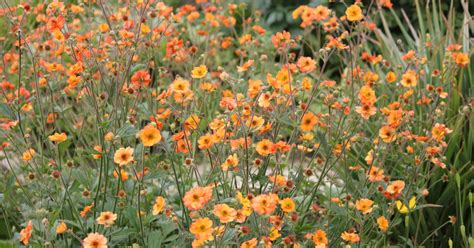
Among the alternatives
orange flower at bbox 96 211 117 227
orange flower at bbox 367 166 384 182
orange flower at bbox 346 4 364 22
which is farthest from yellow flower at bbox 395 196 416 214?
orange flower at bbox 96 211 117 227

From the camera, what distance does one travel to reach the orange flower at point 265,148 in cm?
204

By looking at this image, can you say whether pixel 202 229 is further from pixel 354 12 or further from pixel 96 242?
pixel 354 12

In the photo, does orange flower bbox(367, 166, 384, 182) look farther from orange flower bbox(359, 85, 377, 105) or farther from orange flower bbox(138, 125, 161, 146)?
orange flower bbox(138, 125, 161, 146)

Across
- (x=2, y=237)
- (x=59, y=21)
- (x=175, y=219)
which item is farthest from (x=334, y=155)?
(x=2, y=237)

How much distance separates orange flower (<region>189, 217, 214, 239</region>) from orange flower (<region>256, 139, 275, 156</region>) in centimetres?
34

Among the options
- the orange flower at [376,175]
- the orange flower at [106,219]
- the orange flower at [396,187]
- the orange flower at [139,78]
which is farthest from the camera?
the orange flower at [139,78]

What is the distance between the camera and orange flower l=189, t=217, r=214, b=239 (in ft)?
5.71

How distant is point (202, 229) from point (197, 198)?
78mm

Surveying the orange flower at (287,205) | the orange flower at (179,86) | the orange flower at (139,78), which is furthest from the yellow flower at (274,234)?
the orange flower at (139,78)

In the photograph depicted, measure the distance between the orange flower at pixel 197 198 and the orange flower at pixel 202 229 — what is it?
0.11 feet

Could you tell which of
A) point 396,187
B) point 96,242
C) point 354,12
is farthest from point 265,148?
point 354,12

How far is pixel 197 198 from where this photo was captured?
5.89 ft

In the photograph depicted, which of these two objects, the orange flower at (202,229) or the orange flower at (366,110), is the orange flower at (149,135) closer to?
the orange flower at (202,229)

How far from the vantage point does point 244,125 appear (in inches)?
84.9
